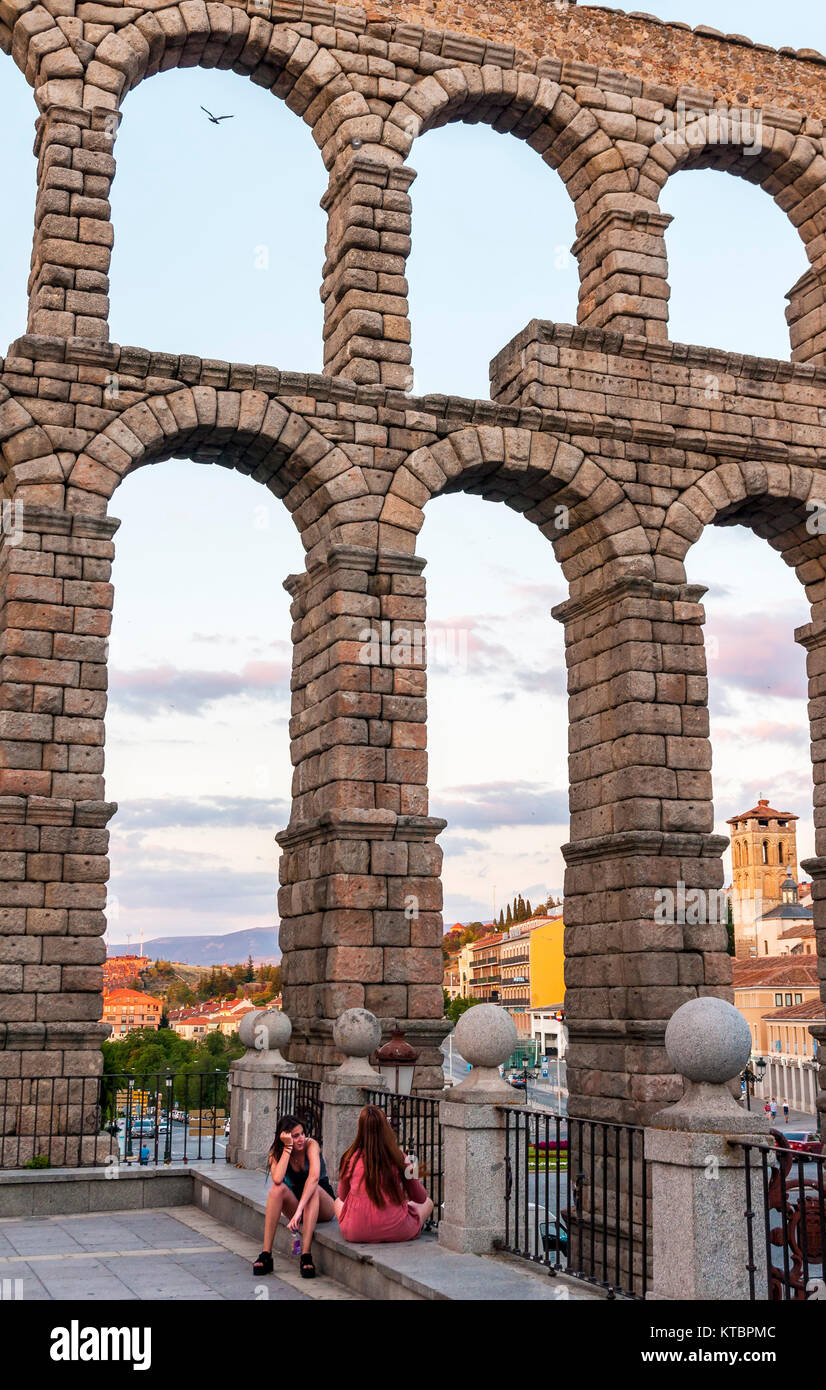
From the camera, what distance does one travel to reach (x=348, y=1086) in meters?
10.6

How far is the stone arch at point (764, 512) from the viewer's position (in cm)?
1683

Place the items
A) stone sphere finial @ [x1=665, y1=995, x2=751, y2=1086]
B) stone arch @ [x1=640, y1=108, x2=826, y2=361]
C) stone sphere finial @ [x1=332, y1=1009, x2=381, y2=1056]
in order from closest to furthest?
stone sphere finial @ [x1=665, y1=995, x2=751, y2=1086] < stone sphere finial @ [x1=332, y1=1009, x2=381, y2=1056] < stone arch @ [x1=640, y1=108, x2=826, y2=361]

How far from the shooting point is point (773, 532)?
60.1ft

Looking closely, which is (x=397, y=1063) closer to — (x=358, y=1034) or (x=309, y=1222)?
(x=358, y=1034)

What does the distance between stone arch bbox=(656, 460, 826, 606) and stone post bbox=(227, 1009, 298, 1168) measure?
766cm

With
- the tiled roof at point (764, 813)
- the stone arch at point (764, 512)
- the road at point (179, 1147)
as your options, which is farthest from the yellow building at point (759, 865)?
the stone arch at point (764, 512)

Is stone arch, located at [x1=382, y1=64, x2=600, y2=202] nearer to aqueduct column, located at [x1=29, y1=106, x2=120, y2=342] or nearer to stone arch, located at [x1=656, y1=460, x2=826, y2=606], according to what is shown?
aqueduct column, located at [x1=29, y1=106, x2=120, y2=342]

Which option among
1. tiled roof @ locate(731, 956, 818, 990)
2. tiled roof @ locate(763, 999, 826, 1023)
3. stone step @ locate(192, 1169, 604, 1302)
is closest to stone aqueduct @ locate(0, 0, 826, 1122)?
stone step @ locate(192, 1169, 604, 1302)

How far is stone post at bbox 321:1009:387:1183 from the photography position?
10.5 m

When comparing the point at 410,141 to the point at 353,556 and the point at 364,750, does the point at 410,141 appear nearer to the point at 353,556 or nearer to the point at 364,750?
the point at 353,556

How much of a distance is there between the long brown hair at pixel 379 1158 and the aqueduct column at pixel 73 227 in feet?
32.4

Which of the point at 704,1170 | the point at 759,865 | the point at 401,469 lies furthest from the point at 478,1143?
the point at 759,865

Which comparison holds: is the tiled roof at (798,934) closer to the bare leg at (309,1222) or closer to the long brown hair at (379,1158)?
the bare leg at (309,1222)
